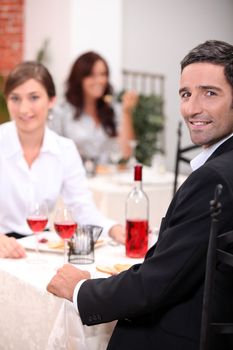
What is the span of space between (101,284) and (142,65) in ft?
19.7

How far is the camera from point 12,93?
2545mm

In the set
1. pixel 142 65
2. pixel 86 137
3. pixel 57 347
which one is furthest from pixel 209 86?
pixel 142 65

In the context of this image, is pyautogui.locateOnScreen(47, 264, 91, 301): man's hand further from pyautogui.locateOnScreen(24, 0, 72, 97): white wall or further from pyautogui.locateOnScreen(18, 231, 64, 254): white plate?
pyautogui.locateOnScreen(24, 0, 72, 97): white wall

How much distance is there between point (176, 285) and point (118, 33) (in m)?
5.48

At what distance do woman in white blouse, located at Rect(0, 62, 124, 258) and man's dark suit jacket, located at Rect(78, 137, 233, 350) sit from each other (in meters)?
0.98

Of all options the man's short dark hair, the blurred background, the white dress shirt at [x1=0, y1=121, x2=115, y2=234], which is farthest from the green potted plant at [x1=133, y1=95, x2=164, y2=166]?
the man's short dark hair

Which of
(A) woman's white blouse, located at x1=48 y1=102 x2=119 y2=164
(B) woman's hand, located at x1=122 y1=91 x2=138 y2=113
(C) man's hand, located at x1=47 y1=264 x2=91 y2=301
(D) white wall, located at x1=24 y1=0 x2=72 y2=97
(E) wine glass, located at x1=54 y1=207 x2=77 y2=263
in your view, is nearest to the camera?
(C) man's hand, located at x1=47 y1=264 x2=91 y2=301

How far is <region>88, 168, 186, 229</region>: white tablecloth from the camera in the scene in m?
3.55

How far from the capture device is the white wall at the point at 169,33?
7.07 meters

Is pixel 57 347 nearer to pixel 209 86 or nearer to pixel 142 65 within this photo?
pixel 209 86

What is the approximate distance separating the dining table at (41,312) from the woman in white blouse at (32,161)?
1.79 ft

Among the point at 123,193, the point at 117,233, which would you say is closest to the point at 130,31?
the point at 123,193

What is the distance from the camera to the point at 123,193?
141 inches

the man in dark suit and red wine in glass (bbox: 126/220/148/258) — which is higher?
the man in dark suit
